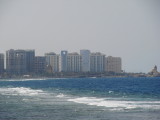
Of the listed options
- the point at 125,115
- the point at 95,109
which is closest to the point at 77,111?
Result: the point at 95,109

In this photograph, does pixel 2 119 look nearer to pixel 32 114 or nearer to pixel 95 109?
pixel 32 114

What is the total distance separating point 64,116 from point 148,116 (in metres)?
7.79

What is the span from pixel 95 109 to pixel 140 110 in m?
5.37

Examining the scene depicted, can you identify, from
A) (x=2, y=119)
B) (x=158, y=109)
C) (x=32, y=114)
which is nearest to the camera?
(x=2, y=119)

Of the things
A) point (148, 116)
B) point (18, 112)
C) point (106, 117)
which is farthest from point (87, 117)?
point (18, 112)

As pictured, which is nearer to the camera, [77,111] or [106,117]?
[106,117]

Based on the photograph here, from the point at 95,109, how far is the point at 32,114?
8115mm

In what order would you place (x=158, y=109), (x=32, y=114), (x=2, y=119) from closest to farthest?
(x=2, y=119), (x=32, y=114), (x=158, y=109)

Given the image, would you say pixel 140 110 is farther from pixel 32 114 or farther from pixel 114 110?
pixel 32 114

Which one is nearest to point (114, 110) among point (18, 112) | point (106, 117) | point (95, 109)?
point (95, 109)

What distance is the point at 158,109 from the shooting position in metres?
48.6

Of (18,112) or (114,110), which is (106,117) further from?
(18,112)

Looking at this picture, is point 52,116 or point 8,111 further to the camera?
point 8,111

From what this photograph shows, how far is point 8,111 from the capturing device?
49.4 meters
